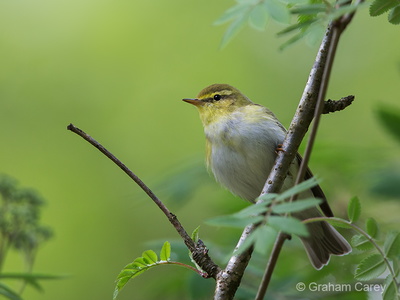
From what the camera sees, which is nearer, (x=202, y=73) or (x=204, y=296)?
(x=204, y=296)

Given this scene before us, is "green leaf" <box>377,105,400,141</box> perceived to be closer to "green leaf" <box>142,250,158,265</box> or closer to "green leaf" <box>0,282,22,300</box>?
"green leaf" <box>142,250,158,265</box>

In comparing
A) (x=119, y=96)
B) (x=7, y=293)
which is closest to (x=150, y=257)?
(x=7, y=293)

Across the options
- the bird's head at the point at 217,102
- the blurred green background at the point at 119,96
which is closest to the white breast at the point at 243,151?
the bird's head at the point at 217,102

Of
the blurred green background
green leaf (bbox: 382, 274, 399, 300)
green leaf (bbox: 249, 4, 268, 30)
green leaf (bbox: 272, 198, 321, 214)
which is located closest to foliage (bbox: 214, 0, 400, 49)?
green leaf (bbox: 249, 4, 268, 30)

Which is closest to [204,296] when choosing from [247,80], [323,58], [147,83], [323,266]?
[323,266]

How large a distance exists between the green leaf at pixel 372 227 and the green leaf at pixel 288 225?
1.92 feet

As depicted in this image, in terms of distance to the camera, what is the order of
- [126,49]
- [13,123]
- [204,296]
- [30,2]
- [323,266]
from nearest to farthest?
1. [204,296]
2. [323,266]
3. [13,123]
4. [126,49]
5. [30,2]

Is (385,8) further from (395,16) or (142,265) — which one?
(142,265)

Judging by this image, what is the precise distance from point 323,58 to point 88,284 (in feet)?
18.6

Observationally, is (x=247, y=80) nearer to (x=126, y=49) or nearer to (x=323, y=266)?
(x=126, y=49)

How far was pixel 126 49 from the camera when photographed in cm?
828

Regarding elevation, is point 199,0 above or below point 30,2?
below

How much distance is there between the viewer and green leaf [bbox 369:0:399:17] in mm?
1652

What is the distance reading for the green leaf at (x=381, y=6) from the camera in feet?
5.42
